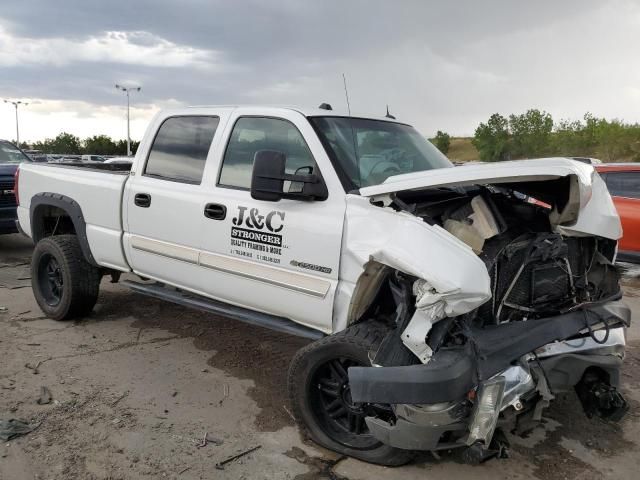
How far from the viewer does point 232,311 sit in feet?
13.4

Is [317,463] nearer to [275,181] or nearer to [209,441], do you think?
[209,441]

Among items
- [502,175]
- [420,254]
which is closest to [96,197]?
[420,254]

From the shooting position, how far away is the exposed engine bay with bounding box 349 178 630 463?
8.87 feet

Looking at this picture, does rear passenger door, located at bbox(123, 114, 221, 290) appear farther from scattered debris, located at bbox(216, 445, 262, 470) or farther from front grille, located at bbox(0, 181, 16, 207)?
front grille, located at bbox(0, 181, 16, 207)

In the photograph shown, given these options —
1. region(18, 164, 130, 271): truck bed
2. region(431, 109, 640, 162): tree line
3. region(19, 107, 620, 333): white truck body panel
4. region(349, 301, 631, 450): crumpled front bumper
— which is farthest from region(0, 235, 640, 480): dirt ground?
region(431, 109, 640, 162): tree line

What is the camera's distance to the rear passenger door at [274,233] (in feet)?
11.3

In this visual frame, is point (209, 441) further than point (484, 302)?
Yes

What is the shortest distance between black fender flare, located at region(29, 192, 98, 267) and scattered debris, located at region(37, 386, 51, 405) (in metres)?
1.45

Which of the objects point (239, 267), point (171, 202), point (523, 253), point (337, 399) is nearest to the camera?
point (523, 253)

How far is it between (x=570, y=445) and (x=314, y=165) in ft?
7.70

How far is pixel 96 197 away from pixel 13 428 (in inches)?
84.1

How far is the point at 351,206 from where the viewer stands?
10.9 ft

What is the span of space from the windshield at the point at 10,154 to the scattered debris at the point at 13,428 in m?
7.68

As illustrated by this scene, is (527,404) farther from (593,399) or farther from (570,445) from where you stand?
(570,445)
